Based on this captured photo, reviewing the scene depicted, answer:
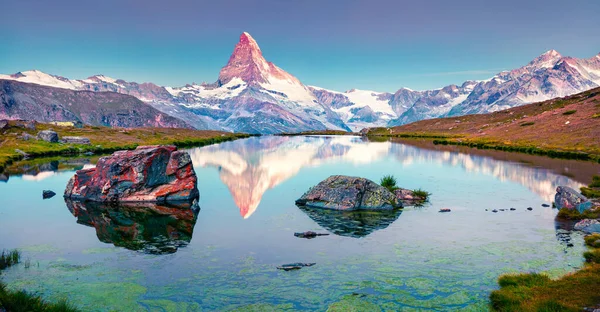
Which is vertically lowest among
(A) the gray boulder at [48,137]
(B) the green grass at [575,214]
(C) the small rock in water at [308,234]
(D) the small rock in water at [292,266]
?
(D) the small rock in water at [292,266]

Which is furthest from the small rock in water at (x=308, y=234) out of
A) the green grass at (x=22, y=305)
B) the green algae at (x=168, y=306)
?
the green grass at (x=22, y=305)

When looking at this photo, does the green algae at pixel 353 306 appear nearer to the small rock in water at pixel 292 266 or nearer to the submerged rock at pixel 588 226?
the small rock in water at pixel 292 266

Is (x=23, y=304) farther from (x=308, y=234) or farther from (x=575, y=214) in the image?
(x=575, y=214)

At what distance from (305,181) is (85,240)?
120ft

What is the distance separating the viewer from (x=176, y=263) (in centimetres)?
2631

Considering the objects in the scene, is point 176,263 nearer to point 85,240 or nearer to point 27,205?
point 85,240

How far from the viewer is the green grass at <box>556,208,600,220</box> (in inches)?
1435

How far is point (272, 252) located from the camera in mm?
28531

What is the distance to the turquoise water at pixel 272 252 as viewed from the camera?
2131 cm

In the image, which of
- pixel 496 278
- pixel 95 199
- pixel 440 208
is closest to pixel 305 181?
pixel 440 208

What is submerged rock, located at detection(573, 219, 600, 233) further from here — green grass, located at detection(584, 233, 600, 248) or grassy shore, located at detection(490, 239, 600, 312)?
grassy shore, located at detection(490, 239, 600, 312)

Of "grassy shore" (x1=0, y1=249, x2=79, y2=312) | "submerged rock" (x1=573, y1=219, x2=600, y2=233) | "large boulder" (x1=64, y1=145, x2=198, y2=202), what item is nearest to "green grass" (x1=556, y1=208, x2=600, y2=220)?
→ "submerged rock" (x1=573, y1=219, x2=600, y2=233)

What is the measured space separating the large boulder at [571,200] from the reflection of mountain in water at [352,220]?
52.0ft

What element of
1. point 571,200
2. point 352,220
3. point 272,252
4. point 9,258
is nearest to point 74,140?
point 9,258
